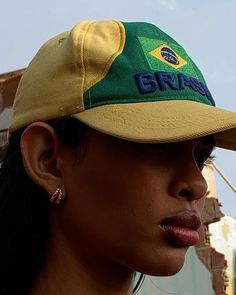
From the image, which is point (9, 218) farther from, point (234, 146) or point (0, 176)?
point (234, 146)

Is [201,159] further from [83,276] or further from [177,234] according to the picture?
[83,276]

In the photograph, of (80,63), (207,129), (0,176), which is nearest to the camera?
(207,129)

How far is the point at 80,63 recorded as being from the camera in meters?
1.58

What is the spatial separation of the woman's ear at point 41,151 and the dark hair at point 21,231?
5cm

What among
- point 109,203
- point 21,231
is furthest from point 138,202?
point 21,231

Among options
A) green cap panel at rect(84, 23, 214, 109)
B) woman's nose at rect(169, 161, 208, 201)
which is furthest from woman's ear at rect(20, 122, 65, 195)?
woman's nose at rect(169, 161, 208, 201)

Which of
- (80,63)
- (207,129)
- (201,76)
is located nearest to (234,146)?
(201,76)

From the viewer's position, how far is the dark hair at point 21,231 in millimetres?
1617

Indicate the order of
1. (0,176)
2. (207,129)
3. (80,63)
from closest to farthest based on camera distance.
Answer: (207,129) → (80,63) → (0,176)

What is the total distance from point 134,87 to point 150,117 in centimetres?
8

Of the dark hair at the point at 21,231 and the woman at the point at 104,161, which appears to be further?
the dark hair at the point at 21,231

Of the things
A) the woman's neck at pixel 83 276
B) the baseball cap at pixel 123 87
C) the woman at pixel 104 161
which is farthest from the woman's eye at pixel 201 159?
the woman's neck at pixel 83 276

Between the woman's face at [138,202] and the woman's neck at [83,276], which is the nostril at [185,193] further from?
the woman's neck at [83,276]

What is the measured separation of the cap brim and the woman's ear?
77mm
